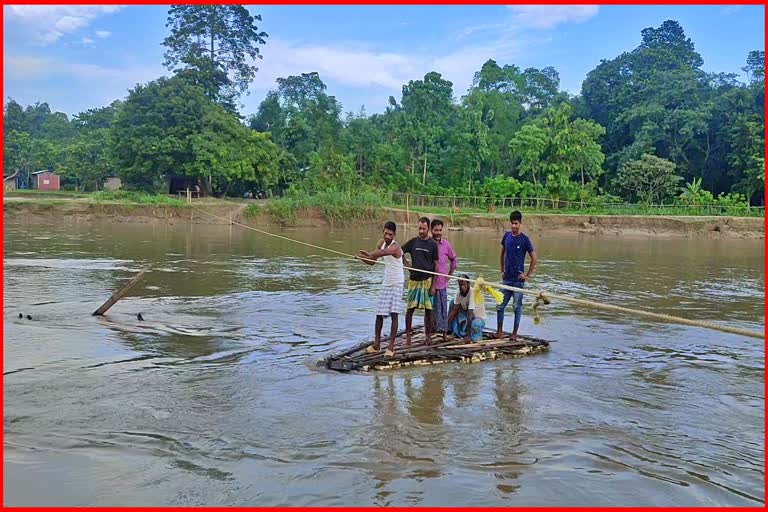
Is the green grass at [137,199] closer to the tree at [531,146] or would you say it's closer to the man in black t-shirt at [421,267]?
the tree at [531,146]

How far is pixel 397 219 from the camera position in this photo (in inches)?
1519

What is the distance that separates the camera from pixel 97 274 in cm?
1620

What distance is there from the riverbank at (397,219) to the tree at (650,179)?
5.13 meters

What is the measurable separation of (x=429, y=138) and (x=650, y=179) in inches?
599

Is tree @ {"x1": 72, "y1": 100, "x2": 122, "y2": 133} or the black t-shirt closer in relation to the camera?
the black t-shirt

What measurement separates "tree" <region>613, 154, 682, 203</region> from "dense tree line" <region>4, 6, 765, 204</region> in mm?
88

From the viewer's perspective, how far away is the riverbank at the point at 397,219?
37.7 m

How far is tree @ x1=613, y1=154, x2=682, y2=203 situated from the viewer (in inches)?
1721

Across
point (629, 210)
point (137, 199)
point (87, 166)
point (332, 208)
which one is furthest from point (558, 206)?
point (87, 166)

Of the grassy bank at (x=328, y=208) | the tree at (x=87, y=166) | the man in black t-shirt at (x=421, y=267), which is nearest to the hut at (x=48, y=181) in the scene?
the tree at (x=87, y=166)

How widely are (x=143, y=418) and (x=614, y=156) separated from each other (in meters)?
49.0

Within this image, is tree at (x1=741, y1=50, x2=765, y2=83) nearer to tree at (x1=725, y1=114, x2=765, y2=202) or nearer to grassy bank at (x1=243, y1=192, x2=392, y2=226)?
tree at (x1=725, y1=114, x2=765, y2=202)

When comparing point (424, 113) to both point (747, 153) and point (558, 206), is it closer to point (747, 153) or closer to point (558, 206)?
point (558, 206)

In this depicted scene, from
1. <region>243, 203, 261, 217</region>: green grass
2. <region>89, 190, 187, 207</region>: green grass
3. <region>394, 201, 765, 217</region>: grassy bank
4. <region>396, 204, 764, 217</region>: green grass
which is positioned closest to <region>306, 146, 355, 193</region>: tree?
<region>394, 201, 765, 217</region>: grassy bank
